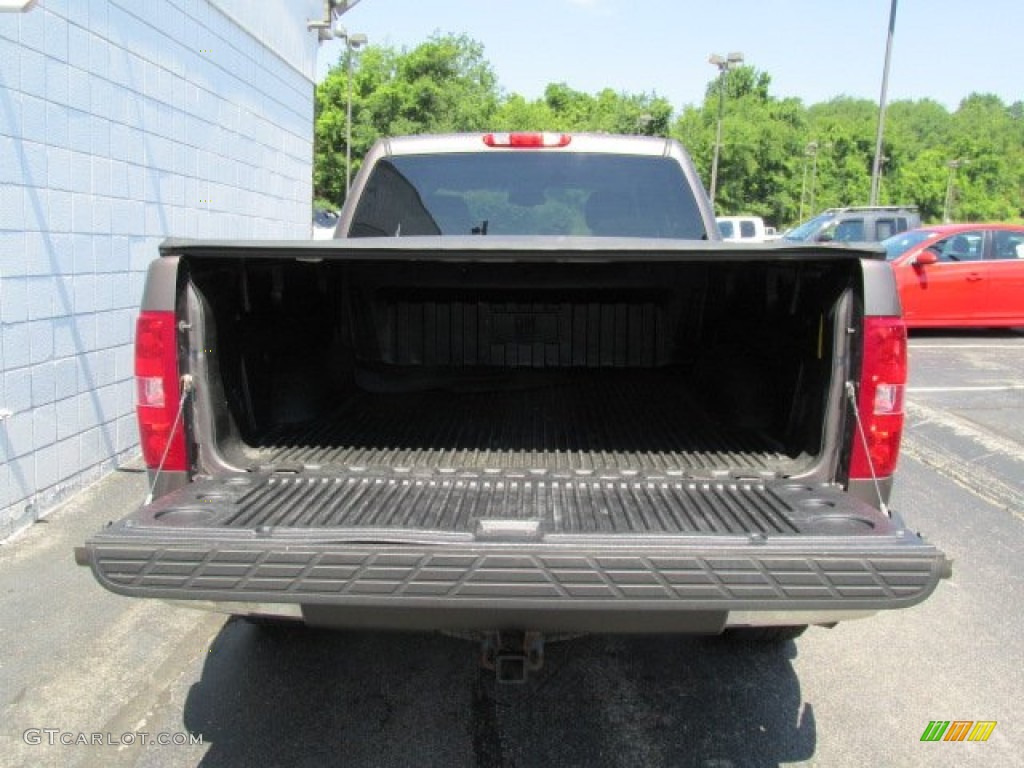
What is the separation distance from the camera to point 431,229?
4.35 m

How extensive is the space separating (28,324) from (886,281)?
14.0 feet

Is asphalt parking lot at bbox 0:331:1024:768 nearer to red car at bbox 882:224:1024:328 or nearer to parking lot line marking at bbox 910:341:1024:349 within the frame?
parking lot line marking at bbox 910:341:1024:349

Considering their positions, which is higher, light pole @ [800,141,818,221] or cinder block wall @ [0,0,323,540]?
light pole @ [800,141,818,221]

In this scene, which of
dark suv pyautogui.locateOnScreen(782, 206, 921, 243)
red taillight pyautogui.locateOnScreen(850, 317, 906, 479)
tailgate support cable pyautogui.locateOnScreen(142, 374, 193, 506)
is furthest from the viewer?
dark suv pyautogui.locateOnScreen(782, 206, 921, 243)

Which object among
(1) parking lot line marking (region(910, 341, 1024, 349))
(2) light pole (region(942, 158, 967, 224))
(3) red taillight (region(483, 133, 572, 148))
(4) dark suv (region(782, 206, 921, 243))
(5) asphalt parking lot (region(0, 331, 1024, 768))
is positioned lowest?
(5) asphalt parking lot (region(0, 331, 1024, 768))

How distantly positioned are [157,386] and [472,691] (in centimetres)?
166

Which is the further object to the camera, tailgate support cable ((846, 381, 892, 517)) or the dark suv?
the dark suv

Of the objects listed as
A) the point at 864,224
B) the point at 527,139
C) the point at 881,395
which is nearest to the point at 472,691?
the point at 881,395

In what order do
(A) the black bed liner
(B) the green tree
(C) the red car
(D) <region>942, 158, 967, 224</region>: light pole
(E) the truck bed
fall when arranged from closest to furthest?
(E) the truck bed
(A) the black bed liner
(C) the red car
(B) the green tree
(D) <region>942, 158, 967, 224</region>: light pole

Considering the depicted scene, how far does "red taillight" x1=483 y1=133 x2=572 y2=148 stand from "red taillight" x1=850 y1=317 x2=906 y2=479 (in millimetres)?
2257

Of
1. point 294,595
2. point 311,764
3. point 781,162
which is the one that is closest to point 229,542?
point 294,595

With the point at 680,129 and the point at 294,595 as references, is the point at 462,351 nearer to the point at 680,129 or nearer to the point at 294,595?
the point at 294,595

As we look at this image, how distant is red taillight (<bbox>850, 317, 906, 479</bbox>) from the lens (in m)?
2.52

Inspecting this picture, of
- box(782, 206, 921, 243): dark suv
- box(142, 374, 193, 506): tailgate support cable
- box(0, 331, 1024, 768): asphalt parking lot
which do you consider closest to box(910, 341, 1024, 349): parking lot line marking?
box(782, 206, 921, 243): dark suv
